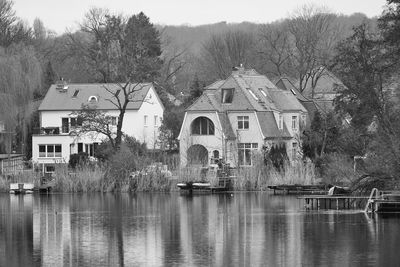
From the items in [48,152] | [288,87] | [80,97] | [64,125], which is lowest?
[48,152]

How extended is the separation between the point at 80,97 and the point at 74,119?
3.04m

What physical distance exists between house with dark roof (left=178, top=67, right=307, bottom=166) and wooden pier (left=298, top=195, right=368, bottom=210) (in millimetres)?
30046

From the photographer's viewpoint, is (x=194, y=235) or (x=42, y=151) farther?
(x=42, y=151)

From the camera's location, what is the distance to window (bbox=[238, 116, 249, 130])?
88.4 meters

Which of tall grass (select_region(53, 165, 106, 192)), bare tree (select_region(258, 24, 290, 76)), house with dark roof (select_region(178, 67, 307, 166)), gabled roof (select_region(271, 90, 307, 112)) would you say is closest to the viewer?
tall grass (select_region(53, 165, 106, 192))

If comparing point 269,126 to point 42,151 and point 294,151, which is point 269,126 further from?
point 42,151

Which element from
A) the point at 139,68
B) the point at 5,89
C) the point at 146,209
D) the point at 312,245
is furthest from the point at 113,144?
the point at 312,245

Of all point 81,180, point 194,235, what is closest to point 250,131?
point 81,180

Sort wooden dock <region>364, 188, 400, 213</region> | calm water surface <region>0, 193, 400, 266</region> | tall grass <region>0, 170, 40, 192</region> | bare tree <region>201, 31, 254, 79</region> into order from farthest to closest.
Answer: bare tree <region>201, 31, 254, 79</region>
tall grass <region>0, 170, 40, 192</region>
wooden dock <region>364, 188, 400, 213</region>
calm water surface <region>0, 193, 400, 266</region>

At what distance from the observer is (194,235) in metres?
37.8

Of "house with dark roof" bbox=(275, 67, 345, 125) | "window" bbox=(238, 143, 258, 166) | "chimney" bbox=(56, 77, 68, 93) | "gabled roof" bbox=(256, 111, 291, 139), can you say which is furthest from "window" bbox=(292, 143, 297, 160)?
"chimney" bbox=(56, 77, 68, 93)

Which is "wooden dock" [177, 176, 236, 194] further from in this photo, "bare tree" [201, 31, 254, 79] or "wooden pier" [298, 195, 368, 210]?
"bare tree" [201, 31, 254, 79]

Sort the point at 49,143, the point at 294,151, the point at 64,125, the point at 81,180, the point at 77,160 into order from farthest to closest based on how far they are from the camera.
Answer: the point at 64,125
the point at 49,143
the point at 294,151
the point at 77,160
the point at 81,180

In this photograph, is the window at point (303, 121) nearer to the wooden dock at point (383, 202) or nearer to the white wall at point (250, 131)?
the white wall at point (250, 131)
